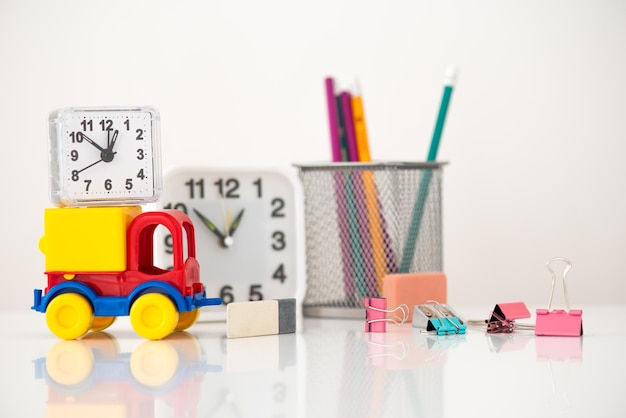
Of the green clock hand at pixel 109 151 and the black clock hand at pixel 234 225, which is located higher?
the green clock hand at pixel 109 151

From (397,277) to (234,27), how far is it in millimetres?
475

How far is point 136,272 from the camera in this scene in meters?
0.95

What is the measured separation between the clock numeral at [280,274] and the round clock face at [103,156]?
190 millimetres

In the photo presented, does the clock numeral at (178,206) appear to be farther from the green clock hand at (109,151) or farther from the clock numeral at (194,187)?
the green clock hand at (109,151)

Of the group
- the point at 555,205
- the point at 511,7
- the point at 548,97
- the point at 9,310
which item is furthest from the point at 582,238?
the point at 9,310

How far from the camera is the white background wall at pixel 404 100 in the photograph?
1330 mm

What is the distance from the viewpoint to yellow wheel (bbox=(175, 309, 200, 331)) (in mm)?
1001

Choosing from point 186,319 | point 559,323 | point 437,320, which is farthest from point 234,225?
point 559,323

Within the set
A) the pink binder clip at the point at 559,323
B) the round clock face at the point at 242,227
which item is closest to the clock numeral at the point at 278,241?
the round clock face at the point at 242,227

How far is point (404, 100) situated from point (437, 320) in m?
0.45

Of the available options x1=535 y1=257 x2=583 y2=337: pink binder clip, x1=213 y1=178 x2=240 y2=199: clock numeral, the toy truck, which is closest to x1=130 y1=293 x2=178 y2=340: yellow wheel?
the toy truck

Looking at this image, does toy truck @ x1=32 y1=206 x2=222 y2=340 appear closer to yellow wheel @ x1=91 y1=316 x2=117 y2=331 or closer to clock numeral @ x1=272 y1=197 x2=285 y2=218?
yellow wheel @ x1=91 y1=316 x2=117 y2=331

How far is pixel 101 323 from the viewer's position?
1003mm

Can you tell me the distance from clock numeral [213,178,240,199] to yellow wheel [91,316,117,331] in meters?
0.20
